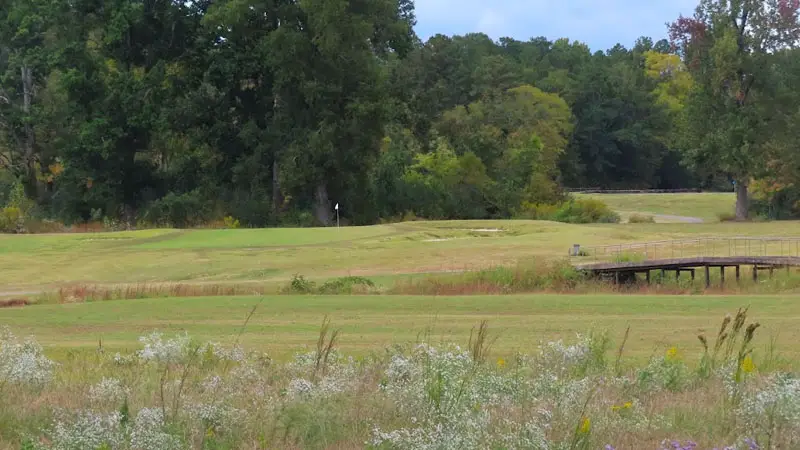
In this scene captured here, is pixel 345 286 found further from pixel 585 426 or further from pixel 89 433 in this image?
pixel 585 426

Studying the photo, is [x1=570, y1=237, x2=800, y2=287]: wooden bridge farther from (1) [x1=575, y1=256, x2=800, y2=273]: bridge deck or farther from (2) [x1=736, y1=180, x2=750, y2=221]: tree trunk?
(2) [x1=736, y1=180, x2=750, y2=221]: tree trunk

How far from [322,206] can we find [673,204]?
40.1 meters

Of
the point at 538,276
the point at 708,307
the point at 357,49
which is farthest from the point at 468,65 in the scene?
the point at 708,307

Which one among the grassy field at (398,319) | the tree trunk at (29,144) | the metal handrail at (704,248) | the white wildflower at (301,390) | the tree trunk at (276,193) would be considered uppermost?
the tree trunk at (29,144)

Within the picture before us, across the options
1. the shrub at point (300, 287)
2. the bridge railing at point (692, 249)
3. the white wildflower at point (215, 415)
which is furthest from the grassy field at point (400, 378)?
the bridge railing at point (692, 249)

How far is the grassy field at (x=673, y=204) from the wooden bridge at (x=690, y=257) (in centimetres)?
3527

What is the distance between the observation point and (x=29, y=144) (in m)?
61.6

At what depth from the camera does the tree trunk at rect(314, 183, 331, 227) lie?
5744cm

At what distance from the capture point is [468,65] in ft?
333

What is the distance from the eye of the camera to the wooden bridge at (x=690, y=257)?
3178 cm

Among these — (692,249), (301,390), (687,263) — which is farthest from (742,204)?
(301,390)

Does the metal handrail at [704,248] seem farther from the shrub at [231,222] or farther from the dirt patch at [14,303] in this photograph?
the shrub at [231,222]

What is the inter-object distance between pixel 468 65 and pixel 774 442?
97.2 meters

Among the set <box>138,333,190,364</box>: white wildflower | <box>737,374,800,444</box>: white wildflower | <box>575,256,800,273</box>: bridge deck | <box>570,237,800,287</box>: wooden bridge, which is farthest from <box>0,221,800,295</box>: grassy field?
<box>737,374,800,444</box>: white wildflower
